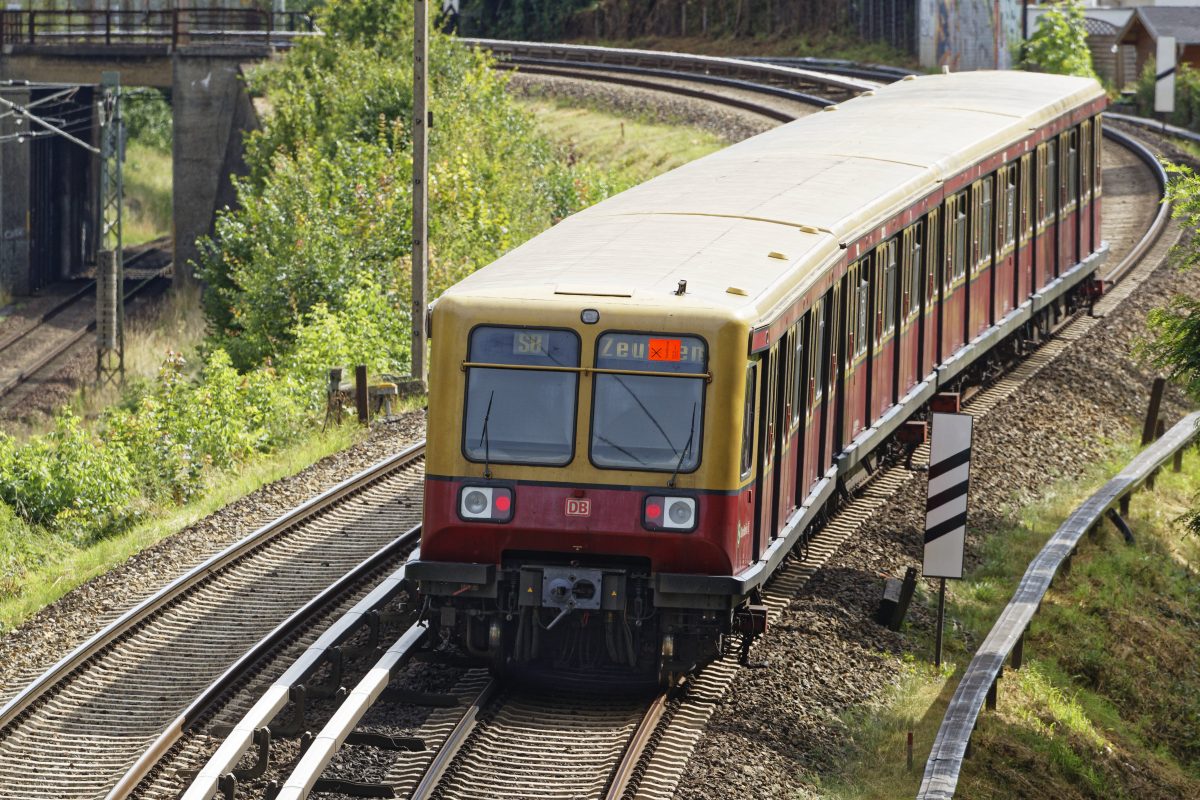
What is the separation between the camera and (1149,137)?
38625mm

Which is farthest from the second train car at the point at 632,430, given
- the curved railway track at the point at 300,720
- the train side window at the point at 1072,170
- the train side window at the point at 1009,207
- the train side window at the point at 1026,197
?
the train side window at the point at 1072,170

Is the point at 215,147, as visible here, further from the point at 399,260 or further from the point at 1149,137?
the point at 1149,137

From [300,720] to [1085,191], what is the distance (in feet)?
50.9

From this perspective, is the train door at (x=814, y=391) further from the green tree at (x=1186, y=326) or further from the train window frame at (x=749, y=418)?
the green tree at (x=1186, y=326)

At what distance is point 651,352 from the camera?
34.8ft

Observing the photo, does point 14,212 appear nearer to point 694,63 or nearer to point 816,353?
point 694,63

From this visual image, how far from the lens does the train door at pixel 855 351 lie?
13727mm

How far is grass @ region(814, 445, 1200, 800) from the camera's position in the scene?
11.0m

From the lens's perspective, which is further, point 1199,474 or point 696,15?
point 696,15

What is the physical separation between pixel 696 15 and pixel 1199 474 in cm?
4320

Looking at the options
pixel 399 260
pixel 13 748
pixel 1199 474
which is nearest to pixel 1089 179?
pixel 1199 474

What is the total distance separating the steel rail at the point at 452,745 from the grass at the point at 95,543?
520cm

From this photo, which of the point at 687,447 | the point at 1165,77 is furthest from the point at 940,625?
the point at 1165,77

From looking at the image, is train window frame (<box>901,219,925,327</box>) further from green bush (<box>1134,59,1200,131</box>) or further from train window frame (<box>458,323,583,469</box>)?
green bush (<box>1134,59,1200,131</box>)
